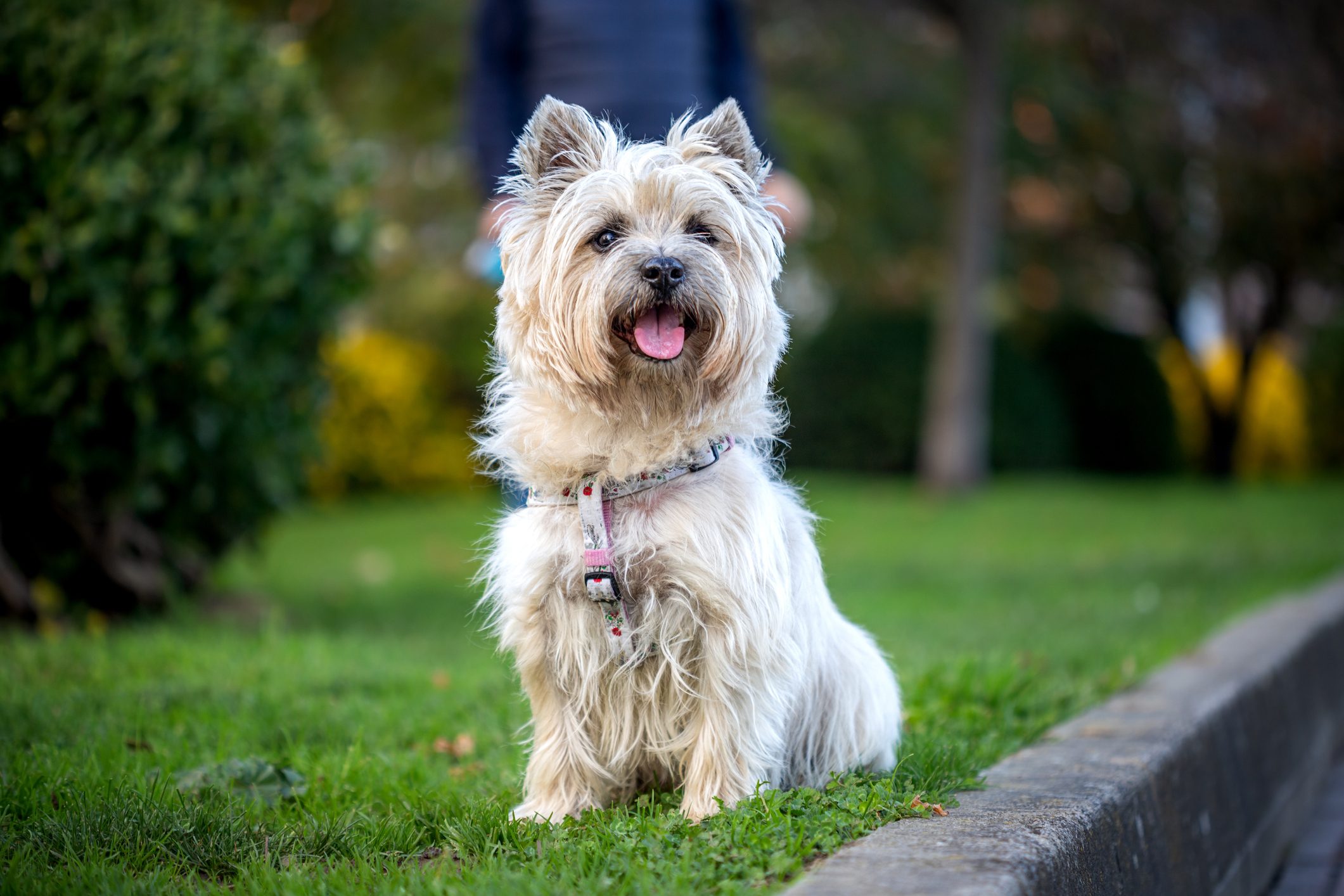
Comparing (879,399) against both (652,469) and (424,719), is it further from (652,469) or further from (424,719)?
(652,469)

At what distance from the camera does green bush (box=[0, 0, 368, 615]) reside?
16.7ft

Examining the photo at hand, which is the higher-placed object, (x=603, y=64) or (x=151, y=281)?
(x=603, y=64)

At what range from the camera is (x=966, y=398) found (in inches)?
511

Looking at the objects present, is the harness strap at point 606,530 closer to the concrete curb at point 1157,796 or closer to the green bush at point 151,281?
the concrete curb at point 1157,796

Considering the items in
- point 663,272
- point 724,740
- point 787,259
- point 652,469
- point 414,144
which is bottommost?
point 724,740

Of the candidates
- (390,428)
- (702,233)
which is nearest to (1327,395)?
(390,428)

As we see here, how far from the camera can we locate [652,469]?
2.99 metres

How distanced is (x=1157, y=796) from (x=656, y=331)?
1731 mm

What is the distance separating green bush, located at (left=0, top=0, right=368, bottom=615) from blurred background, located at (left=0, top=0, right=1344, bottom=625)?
0.05ft

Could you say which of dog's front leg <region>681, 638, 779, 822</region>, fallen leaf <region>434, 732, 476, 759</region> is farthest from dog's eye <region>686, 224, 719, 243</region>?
fallen leaf <region>434, 732, 476, 759</region>

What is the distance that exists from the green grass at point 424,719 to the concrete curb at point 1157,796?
16 centimetres

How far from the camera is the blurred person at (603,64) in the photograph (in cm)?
495

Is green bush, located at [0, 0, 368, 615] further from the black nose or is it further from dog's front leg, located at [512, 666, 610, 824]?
the black nose

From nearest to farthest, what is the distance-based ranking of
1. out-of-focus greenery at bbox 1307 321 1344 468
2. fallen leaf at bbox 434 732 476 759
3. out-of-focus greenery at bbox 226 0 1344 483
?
1. fallen leaf at bbox 434 732 476 759
2. out-of-focus greenery at bbox 226 0 1344 483
3. out-of-focus greenery at bbox 1307 321 1344 468
